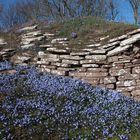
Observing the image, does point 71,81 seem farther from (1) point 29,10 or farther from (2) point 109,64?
(1) point 29,10

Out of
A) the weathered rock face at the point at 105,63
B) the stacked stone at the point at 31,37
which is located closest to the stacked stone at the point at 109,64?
the weathered rock face at the point at 105,63

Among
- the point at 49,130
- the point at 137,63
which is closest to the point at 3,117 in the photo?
the point at 49,130

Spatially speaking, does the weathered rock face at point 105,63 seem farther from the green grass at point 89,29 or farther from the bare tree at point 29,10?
the bare tree at point 29,10

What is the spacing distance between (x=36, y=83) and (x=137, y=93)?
3.18 metres

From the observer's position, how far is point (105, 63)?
1119cm

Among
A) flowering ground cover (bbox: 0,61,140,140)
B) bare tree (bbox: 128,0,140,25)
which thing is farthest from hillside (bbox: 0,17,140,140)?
bare tree (bbox: 128,0,140,25)

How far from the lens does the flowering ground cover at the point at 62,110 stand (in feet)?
25.2

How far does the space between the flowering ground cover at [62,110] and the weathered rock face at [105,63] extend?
0.55 metres

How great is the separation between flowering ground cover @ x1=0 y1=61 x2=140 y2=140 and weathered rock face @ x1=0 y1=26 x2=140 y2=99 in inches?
21.7

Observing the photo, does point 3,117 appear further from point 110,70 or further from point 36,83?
point 110,70

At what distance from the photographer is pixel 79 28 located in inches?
551

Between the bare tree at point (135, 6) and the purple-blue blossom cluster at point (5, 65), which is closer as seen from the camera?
the purple-blue blossom cluster at point (5, 65)

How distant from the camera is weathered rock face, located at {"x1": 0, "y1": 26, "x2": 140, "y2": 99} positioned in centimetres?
1100

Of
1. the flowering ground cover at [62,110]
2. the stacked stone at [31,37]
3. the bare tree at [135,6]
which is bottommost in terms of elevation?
the flowering ground cover at [62,110]
